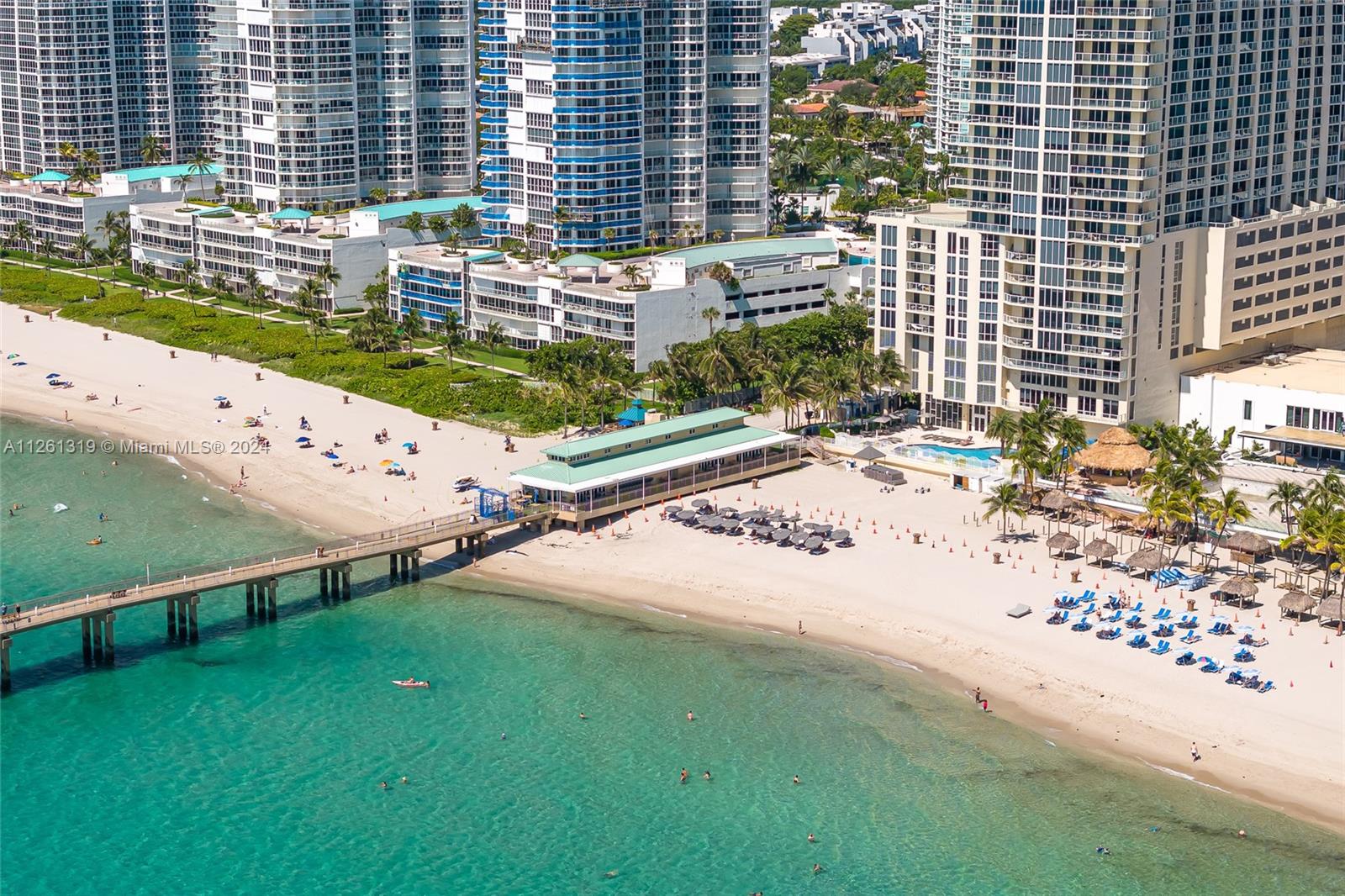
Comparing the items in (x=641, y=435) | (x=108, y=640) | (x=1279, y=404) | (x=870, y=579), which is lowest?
(x=108, y=640)

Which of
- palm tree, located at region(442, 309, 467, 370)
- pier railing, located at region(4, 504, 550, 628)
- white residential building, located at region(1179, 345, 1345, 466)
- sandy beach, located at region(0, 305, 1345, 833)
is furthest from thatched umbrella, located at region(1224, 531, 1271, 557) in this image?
palm tree, located at region(442, 309, 467, 370)

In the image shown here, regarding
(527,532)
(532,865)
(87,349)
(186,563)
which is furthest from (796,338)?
(532,865)

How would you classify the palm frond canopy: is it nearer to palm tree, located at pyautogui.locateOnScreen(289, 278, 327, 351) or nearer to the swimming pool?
the swimming pool

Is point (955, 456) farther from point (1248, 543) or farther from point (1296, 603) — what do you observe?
point (1296, 603)

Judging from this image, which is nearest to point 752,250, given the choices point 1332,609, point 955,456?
point 955,456

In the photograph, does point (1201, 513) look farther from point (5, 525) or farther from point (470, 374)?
point (5, 525)

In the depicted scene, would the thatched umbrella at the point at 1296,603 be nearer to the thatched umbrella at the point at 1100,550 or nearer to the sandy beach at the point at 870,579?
the sandy beach at the point at 870,579
